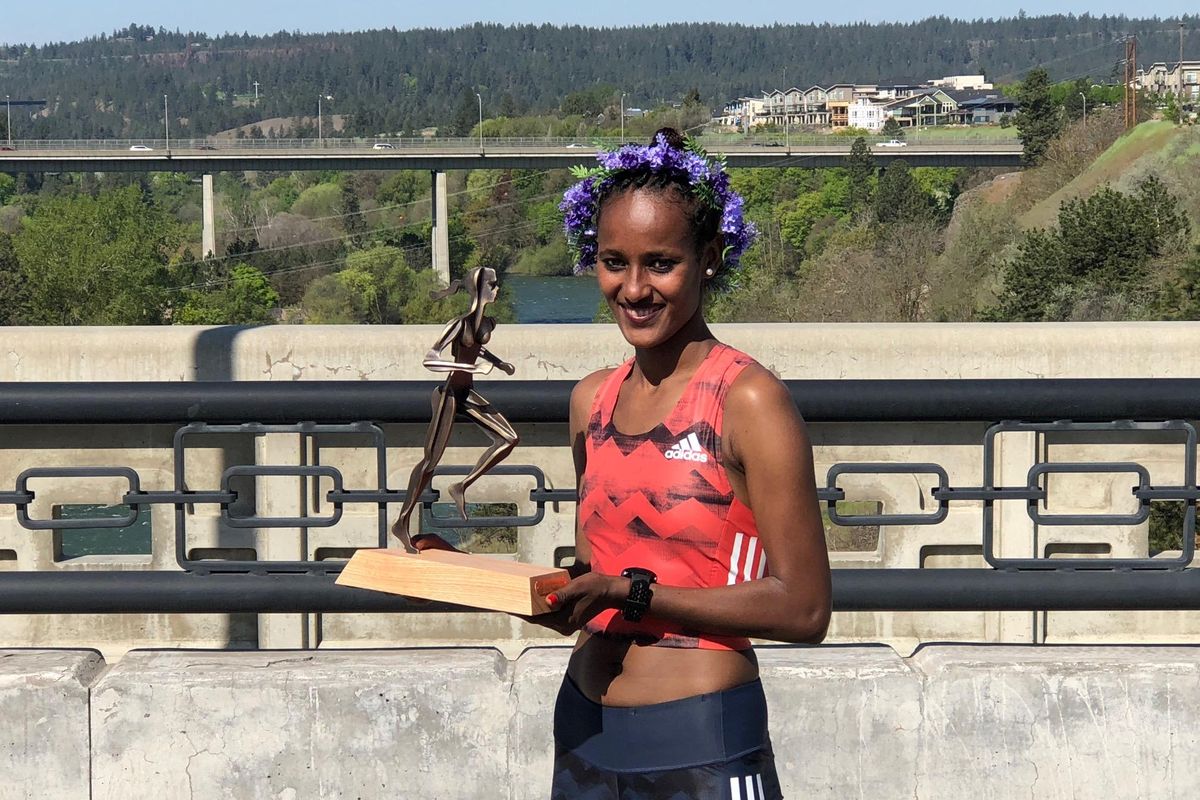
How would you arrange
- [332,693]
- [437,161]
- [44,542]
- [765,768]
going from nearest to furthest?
[765,768]
[332,693]
[44,542]
[437,161]

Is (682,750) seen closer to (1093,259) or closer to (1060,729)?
(1060,729)

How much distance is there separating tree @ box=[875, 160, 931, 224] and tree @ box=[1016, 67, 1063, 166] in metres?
9.02

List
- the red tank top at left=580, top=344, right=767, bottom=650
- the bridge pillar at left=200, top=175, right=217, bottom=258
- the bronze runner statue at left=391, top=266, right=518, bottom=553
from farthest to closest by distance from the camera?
the bridge pillar at left=200, top=175, right=217, bottom=258 → the bronze runner statue at left=391, top=266, right=518, bottom=553 → the red tank top at left=580, top=344, right=767, bottom=650

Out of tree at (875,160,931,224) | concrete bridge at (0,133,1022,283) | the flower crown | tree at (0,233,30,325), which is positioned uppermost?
concrete bridge at (0,133,1022,283)

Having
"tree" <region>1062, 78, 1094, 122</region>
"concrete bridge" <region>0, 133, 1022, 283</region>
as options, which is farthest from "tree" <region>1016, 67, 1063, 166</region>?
"tree" <region>1062, 78, 1094, 122</region>

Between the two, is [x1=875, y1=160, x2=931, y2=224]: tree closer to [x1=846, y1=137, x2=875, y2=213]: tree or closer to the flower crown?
[x1=846, y1=137, x2=875, y2=213]: tree

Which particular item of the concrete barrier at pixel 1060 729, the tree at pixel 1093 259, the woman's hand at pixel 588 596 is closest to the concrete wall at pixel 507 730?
the concrete barrier at pixel 1060 729

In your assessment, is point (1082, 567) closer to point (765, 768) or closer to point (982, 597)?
point (982, 597)

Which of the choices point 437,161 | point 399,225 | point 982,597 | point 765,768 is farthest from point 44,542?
Answer: point 399,225

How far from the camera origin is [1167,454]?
5.86 metres

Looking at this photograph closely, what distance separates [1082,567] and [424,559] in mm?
2385

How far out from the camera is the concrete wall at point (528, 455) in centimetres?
558

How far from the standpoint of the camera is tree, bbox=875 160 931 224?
126 metres

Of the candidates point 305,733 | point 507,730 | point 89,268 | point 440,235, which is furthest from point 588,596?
point 440,235
